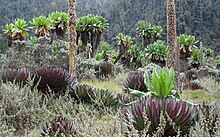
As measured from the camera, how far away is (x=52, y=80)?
24.9 ft

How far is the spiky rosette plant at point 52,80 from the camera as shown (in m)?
7.55

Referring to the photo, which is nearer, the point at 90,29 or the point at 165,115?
the point at 165,115

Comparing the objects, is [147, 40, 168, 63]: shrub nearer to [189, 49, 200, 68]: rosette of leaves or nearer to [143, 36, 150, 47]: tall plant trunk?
[189, 49, 200, 68]: rosette of leaves

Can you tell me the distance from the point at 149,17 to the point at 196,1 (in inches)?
512

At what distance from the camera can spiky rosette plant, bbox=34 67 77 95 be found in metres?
7.55

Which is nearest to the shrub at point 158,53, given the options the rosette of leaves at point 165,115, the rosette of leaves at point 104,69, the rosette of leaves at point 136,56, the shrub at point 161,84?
the rosette of leaves at point 136,56

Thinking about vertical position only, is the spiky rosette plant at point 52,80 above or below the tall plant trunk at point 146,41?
above

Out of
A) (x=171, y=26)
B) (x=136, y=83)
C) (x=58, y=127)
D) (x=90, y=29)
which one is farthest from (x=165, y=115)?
(x=90, y=29)

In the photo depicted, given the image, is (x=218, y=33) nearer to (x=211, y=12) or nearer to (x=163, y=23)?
(x=211, y=12)

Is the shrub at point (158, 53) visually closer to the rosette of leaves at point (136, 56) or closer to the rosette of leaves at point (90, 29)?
the rosette of leaves at point (136, 56)

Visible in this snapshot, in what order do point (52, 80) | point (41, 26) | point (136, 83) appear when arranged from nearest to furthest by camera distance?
1. point (52, 80)
2. point (136, 83)
3. point (41, 26)

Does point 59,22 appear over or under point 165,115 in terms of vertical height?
over

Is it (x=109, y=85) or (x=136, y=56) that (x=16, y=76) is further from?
(x=136, y=56)

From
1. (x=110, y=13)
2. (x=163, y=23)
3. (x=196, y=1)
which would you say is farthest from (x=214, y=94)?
(x=110, y=13)
